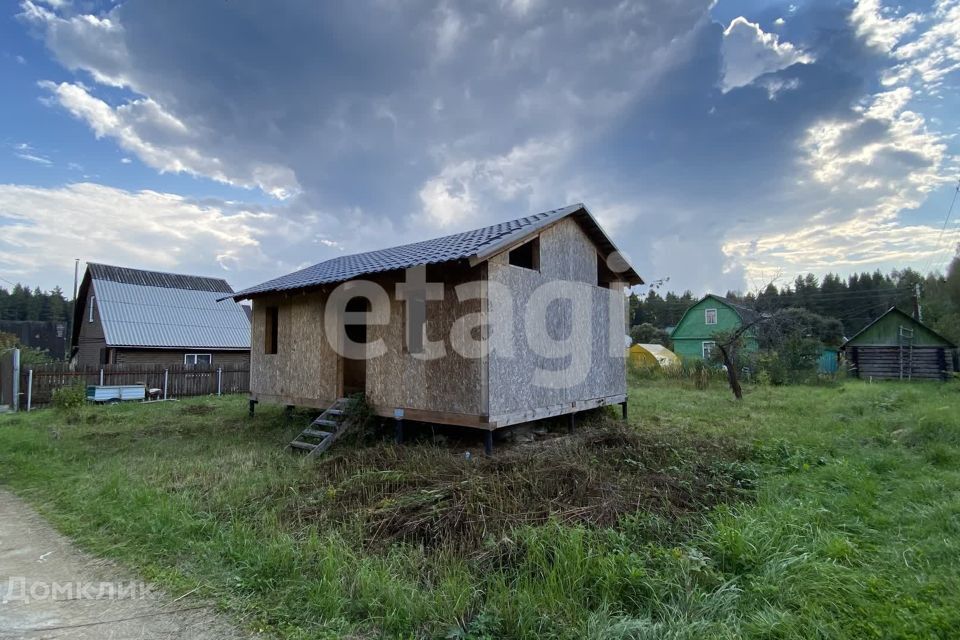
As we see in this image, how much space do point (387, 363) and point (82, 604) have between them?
5.67 meters

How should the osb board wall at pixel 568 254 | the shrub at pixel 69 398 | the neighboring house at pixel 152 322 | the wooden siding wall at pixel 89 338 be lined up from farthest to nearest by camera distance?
the wooden siding wall at pixel 89 338 → the neighboring house at pixel 152 322 → the shrub at pixel 69 398 → the osb board wall at pixel 568 254

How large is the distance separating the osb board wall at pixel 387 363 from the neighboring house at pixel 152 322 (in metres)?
11.6

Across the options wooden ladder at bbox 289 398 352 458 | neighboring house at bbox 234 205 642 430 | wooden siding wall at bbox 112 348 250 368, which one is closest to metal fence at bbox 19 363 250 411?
wooden siding wall at bbox 112 348 250 368

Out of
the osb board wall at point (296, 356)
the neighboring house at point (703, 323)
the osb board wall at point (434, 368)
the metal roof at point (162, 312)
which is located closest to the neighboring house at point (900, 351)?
the neighboring house at point (703, 323)

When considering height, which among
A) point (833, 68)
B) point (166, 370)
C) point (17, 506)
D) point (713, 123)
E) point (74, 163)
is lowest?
point (17, 506)

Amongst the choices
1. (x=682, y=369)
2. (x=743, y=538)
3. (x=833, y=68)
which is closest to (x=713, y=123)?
(x=833, y=68)

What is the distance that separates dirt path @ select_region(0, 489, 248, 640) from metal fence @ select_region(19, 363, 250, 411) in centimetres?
1387

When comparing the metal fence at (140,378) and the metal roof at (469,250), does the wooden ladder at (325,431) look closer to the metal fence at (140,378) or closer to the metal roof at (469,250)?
the metal roof at (469,250)

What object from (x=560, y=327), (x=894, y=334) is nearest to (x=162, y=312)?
(x=560, y=327)

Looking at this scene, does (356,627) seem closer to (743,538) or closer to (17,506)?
(743,538)

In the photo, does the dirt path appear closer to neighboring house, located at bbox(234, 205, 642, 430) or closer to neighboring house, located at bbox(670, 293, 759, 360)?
neighboring house, located at bbox(234, 205, 642, 430)

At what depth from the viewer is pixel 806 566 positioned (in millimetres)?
3539

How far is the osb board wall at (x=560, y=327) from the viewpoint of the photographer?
7.66 m

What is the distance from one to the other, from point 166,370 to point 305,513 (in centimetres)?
1598
